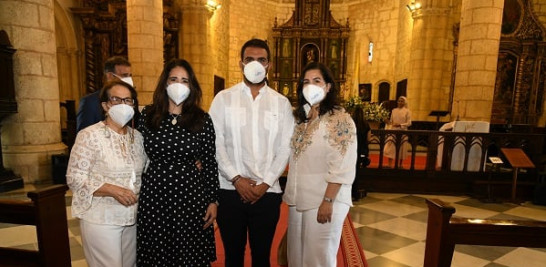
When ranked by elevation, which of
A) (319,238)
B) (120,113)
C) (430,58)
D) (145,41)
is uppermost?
(430,58)

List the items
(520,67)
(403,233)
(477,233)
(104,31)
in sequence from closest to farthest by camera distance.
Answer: (477,233) < (403,233) < (104,31) < (520,67)

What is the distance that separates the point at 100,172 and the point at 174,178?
420mm

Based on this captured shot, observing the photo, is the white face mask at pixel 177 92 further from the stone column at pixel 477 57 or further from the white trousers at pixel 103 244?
the stone column at pixel 477 57

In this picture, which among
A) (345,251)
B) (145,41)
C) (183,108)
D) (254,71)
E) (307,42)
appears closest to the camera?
(183,108)

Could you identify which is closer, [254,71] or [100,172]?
[100,172]

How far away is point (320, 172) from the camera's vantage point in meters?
1.93

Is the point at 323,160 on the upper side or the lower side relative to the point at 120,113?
lower

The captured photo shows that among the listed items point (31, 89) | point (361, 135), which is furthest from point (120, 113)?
point (31, 89)

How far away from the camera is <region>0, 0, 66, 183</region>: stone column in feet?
16.0

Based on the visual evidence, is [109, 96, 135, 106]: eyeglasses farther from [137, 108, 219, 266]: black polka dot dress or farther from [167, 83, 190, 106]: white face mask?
[167, 83, 190, 106]: white face mask

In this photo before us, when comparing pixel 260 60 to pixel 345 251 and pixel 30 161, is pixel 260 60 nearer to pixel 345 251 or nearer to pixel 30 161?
pixel 345 251

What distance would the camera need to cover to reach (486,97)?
20.1 ft

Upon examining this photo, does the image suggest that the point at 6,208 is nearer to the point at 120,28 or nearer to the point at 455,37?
the point at 120,28

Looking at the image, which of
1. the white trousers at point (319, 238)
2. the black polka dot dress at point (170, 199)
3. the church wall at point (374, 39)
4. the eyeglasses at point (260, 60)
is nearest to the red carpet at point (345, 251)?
the white trousers at point (319, 238)
